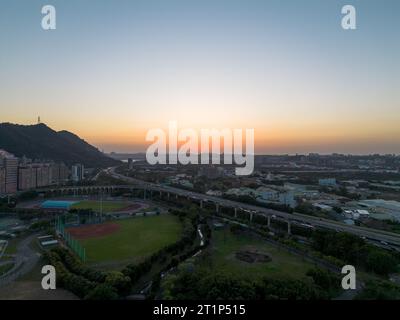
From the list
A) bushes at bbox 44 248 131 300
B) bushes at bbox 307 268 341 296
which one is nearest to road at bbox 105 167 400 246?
bushes at bbox 307 268 341 296

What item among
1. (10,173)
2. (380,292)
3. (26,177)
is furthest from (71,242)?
(26,177)

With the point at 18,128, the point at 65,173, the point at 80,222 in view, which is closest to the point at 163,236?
the point at 80,222

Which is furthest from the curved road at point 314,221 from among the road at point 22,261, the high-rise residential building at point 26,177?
the high-rise residential building at point 26,177

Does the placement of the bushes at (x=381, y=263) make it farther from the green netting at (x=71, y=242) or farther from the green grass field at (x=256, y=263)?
the green netting at (x=71, y=242)

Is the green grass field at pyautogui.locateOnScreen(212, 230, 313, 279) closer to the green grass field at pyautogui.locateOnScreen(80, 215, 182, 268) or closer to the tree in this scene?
the green grass field at pyautogui.locateOnScreen(80, 215, 182, 268)

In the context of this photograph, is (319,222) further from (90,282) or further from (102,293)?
(102,293)
